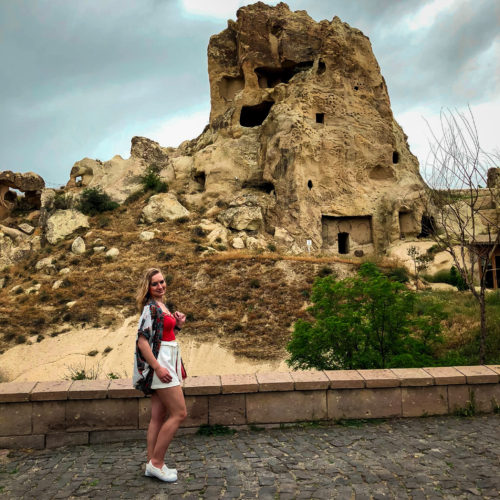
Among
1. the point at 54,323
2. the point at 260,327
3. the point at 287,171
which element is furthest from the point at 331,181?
the point at 54,323

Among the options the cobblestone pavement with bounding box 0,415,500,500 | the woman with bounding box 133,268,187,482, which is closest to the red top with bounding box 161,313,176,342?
the woman with bounding box 133,268,187,482

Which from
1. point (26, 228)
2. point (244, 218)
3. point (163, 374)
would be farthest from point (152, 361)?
point (26, 228)

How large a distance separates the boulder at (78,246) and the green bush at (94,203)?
4771 millimetres

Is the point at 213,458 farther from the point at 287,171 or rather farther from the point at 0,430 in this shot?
the point at 287,171

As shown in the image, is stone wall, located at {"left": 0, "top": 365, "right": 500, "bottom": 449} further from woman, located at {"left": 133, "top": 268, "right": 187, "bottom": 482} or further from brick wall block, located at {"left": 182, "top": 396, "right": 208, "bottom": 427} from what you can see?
woman, located at {"left": 133, "top": 268, "right": 187, "bottom": 482}

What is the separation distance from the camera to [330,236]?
2556 centimetres

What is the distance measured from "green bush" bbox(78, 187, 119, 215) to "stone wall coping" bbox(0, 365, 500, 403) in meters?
23.8

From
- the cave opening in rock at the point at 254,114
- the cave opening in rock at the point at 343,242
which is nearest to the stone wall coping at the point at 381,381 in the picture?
the cave opening in rock at the point at 343,242

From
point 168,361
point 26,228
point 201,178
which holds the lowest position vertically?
point 168,361

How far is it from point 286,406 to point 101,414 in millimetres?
1933

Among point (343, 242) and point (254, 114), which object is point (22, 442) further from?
point (254, 114)

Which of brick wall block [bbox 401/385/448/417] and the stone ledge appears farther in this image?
brick wall block [bbox 401/385/448/417]

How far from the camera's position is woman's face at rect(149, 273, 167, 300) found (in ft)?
12.1

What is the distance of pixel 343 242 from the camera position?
2623cm
